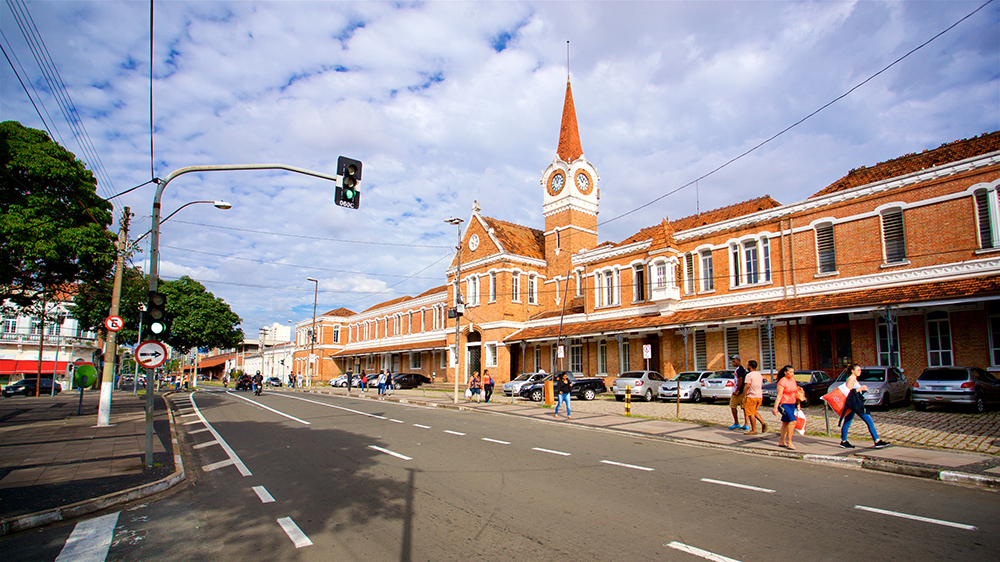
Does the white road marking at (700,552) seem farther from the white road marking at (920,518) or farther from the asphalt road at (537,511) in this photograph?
the white road marking at (920,518)

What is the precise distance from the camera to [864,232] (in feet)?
74.4

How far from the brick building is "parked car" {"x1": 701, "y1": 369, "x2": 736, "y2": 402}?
6.37ft

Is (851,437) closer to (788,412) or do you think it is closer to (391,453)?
(788,412)

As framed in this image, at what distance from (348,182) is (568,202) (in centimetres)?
3199

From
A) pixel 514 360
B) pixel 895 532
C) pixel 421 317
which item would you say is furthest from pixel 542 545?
pixel 421 317

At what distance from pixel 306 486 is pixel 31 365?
57465 millimetres

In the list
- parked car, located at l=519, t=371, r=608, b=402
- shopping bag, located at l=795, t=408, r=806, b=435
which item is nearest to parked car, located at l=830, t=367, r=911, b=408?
shopping bag, located at l=795, t=408, r=806, b=435

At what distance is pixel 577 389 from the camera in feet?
92.3

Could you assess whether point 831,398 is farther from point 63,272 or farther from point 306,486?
point 63,272

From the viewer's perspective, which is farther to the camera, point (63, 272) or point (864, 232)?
point (864, 232)

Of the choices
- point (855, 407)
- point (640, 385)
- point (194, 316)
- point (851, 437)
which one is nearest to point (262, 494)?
point (855, 407)

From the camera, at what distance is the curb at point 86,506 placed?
6.58 metres

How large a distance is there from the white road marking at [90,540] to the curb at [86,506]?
0.37 m

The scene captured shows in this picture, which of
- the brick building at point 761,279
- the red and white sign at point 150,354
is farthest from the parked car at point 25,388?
the red and white sign at point 150,354
